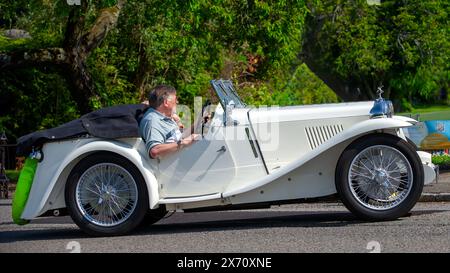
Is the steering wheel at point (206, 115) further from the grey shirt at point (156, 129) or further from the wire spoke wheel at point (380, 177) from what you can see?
the wire spoke wheel at point (380, 177)

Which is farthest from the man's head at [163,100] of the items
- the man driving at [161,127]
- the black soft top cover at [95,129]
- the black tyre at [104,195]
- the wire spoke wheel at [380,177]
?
the wire spoke wheel at [380,177]

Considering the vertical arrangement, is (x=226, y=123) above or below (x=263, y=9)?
below

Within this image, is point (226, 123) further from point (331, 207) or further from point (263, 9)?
point (263, 9)

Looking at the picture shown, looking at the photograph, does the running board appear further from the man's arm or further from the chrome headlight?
the chrome headlight

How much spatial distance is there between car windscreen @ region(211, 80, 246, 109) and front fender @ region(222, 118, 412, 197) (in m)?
0.94

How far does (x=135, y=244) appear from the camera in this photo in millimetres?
8648

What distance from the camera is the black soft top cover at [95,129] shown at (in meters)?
9.38

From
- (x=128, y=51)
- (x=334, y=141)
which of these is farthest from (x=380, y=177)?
(x=128, y=51)

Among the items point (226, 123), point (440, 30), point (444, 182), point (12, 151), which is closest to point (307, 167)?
point (226, 123)

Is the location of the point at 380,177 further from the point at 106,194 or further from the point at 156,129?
the point at 106,194

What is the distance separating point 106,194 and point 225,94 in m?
1.72

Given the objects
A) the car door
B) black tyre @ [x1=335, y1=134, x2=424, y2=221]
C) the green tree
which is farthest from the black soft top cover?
the green tree
